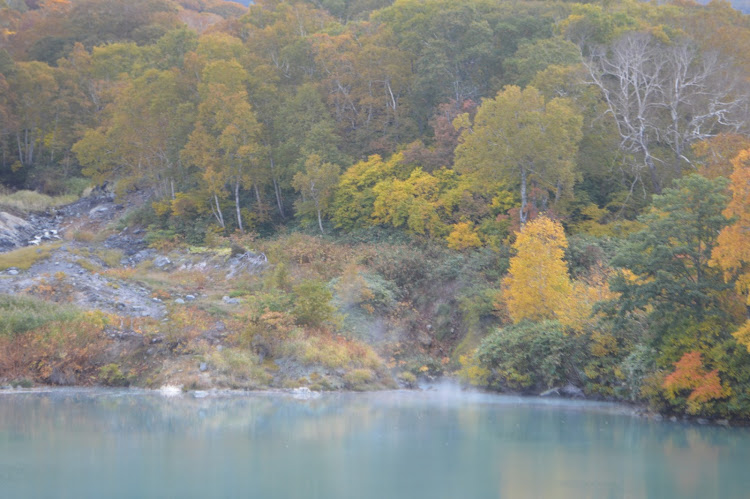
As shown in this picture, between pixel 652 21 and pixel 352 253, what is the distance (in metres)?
26.3

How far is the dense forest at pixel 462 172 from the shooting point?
20250mm

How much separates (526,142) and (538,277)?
9003mm

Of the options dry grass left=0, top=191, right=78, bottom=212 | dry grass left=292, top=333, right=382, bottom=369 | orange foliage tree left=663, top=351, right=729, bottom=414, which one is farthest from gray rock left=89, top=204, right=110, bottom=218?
orange foliage tree left=663, top=351, right=729, bottom=414

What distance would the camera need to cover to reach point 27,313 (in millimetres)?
25531

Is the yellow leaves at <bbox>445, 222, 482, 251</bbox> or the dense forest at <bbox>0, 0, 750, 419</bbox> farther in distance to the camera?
the yellow leaves at <bbox>445, 222, 482, 251</bbox>

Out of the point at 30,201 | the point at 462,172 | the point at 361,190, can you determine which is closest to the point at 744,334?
the point at 462,172

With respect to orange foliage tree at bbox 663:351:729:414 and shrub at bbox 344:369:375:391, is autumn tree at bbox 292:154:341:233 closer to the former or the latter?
shrub at bbox 344:369:375:391

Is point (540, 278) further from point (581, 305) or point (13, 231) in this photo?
point (13, 231)

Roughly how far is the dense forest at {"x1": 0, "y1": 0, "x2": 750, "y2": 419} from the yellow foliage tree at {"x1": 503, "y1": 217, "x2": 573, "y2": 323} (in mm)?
79

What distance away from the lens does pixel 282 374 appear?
2642cm

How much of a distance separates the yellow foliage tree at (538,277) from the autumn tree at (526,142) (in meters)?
6.33

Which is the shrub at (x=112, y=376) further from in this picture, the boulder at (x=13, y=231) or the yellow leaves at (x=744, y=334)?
the yellow leaves at (x=744, y=334)

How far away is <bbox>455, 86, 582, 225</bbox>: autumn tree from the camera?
3322 centimetres

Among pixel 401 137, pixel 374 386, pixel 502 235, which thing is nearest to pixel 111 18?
pixel 401 137
